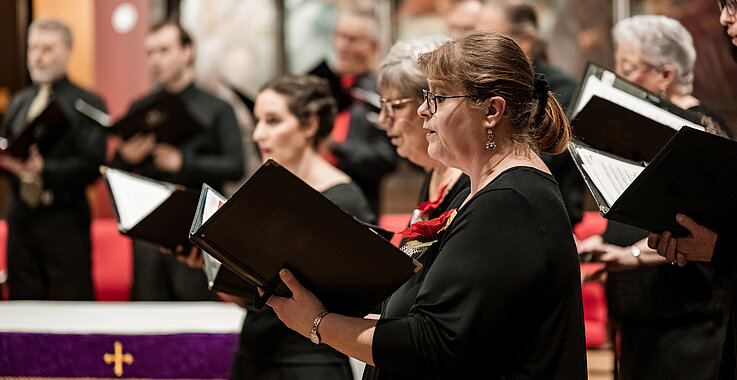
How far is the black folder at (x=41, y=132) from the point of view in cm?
464

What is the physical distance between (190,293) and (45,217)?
116 cm

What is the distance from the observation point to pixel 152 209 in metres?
2.87

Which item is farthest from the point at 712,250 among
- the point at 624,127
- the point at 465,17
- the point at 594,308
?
the point at 594,308

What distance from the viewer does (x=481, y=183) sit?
180cm

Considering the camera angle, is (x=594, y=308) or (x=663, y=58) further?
(x=594, y=308)

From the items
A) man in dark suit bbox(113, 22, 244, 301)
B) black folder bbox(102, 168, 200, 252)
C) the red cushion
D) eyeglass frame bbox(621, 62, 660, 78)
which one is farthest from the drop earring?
the red cushion

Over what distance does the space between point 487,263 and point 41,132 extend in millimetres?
3794

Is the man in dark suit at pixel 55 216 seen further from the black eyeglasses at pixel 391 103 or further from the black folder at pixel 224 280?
the black eyeglasses at pixel 391 103

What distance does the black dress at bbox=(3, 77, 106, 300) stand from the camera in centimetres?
515

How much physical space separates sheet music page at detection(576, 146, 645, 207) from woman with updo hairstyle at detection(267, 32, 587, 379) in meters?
0.26

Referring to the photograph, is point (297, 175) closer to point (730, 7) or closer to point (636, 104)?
point (636, 104)

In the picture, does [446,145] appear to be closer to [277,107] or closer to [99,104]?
[277,107]

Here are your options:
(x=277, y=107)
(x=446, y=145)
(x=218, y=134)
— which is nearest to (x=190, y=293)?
(x=218, y=134)

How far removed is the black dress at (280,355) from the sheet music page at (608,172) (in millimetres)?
1007
